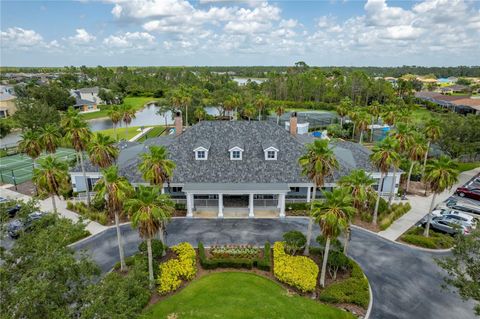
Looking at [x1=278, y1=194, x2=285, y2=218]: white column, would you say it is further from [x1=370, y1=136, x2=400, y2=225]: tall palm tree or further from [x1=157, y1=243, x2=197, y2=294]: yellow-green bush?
[x1=157, y1=243, x2=197, y2=294]: yellow-green bush

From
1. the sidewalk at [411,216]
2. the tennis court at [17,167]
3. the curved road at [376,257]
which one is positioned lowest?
the curved road at [376,257]

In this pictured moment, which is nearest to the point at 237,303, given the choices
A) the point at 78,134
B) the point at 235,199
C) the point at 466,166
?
the point at 235,199

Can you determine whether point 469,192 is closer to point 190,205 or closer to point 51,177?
point 190,205

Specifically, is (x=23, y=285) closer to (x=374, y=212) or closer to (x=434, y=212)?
(x=374, y=212)

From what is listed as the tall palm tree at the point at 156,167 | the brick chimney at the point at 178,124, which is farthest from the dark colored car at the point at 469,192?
the brick chimney at the point at 178,124

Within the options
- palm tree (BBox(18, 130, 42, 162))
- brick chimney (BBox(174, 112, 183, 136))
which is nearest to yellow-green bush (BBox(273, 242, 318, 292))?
brick chimney (BBox(174, 112, 183, 136))

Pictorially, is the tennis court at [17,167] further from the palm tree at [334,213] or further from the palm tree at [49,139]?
the palm tree at [334,213]

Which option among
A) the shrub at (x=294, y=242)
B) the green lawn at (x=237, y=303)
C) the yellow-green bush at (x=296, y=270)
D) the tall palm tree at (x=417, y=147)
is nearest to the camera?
the green lawn at (x=237, y=303)
